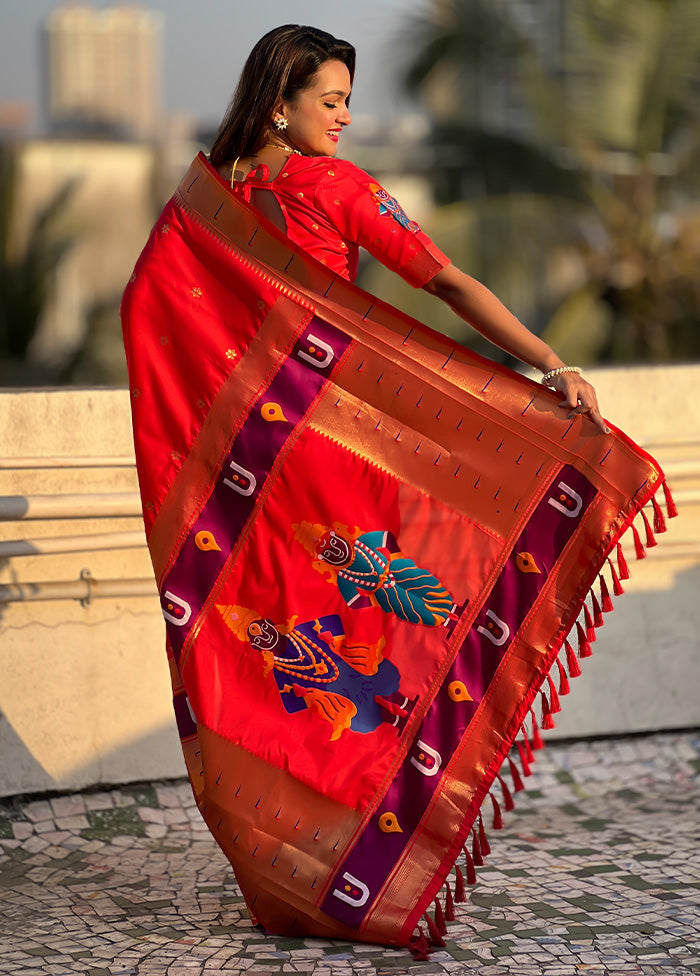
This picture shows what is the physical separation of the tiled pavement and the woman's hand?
1.07 metres

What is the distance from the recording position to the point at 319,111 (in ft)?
8.34

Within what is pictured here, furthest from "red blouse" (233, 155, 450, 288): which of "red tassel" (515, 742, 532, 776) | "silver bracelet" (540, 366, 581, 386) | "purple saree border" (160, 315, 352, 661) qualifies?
"red tassel" (515, 742, 532, 776)

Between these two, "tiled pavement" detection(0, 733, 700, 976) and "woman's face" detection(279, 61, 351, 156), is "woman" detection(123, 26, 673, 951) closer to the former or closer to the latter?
"woman's face" detection(279, 61, 351, 156)

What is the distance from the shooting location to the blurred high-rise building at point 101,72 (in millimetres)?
24516

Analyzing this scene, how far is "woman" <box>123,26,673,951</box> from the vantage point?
A: 8.48 ft

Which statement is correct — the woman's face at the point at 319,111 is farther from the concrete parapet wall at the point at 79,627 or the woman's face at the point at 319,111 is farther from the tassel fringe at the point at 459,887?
the tassel fringe at the point at 459,887

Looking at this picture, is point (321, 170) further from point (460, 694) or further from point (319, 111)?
point (460, 694)

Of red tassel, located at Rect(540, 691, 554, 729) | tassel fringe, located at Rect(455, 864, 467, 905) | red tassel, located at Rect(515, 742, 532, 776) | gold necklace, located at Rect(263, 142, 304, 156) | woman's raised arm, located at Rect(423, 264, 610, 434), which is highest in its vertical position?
gold necklace, located at Rect(263, 142, 304, 156)

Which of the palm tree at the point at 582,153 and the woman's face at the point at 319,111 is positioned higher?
the woman's face at the point at 319,111

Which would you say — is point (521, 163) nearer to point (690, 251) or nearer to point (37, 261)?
point (690, 251)

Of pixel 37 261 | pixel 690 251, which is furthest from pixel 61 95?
pixel 690 251

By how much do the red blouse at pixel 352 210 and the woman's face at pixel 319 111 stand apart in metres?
0.04

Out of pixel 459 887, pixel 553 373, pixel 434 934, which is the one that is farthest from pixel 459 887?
pixel 553 373

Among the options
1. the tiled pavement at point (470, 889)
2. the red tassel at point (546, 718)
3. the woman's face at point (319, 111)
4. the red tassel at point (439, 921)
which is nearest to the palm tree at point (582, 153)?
the tiled pavement at point (470, 889)
